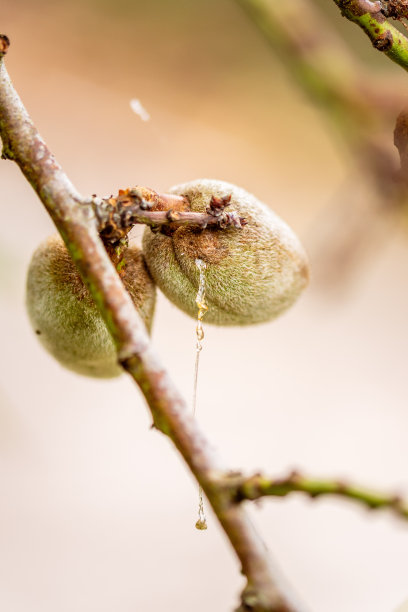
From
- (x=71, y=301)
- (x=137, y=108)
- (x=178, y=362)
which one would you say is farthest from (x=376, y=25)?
(x=178, y=362)

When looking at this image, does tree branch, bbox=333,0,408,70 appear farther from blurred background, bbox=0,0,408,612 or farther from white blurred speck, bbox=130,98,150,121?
blurred background, bbox=0,0,408,612

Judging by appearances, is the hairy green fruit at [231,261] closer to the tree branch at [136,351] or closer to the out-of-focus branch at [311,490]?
the tree branch at [136,351]

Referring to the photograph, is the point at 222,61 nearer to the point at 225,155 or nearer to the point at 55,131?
the point at 225,155

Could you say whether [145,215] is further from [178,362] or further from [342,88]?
[178,362]


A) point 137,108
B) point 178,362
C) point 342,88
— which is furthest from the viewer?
point 178,362

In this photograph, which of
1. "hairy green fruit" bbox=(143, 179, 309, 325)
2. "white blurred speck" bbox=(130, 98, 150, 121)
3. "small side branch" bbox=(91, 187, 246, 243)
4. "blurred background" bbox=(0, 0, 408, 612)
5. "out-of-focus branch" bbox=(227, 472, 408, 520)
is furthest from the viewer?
"blurred background" bbox=(0, 0, 408, 612)

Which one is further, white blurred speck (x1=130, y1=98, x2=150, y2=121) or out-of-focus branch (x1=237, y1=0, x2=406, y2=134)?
white blurred speck (x1=130, y1=98, x2=150, y2=121)

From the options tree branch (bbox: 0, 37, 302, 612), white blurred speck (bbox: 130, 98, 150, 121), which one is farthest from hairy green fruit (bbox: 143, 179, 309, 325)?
white blurred speck (bbox: 130, 98, 150, 121)
